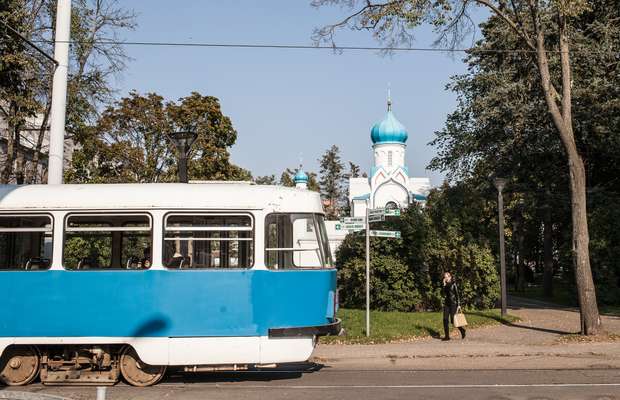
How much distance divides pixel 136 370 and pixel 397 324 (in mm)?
9536

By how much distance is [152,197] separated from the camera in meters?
10.0

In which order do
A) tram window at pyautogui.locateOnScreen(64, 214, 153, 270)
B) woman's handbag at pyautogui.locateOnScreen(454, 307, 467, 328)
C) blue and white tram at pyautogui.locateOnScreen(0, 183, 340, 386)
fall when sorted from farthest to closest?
woman's handbag at pyautogui.locateOnScreen(454, 307, 467, 328)
tram window at pyautogui.locateOnScreen(64, 214, 153, 270)
blue and white tram at pyautogui.locateOnScreen(0, 183, 340, 386)

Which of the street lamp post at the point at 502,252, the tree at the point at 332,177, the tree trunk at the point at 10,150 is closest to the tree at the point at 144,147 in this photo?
Answer: the tree trunk at the point at 10,150

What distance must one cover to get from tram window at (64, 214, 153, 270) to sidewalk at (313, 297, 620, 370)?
4.70m

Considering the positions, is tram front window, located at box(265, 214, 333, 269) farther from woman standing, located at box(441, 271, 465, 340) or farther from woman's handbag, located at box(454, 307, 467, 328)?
woman standing, located at box(441, 271, 465, 340)

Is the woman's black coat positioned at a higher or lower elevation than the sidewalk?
higher

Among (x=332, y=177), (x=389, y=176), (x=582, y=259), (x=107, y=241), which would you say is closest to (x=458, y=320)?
(x=582, y=259)

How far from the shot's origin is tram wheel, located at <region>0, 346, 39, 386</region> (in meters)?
9.90

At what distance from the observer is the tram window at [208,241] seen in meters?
9.86

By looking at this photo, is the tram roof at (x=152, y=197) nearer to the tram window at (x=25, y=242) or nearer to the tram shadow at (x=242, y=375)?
the tram window at (x=25, y=242)

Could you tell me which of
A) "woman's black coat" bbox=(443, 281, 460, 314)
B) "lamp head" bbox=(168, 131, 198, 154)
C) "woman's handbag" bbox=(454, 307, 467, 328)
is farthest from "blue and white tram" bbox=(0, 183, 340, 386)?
"woman's black coat" bbox=(443, 281, 460, 314)

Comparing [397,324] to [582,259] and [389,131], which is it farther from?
[389,131]

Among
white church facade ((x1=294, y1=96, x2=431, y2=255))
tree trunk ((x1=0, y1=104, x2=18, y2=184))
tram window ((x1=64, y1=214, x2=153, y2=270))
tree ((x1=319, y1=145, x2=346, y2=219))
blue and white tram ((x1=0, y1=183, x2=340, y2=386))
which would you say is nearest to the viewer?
blue and white tram ((x1=0, y1=183, x2=340, y2=386))

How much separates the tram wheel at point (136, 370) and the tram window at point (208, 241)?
59.1 inches
